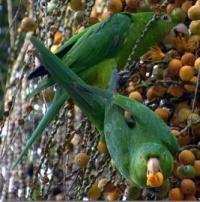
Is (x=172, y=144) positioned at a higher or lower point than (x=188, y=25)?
lower

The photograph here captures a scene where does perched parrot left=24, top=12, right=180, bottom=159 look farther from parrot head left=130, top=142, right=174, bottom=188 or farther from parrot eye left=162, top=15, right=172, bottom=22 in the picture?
parrot head left=130, top=142, right=174, bottom=188

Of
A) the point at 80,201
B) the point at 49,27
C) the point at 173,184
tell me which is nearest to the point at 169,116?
the point at 173,184

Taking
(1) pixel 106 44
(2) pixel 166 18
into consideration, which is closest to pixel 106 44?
(1) pixel 106 44

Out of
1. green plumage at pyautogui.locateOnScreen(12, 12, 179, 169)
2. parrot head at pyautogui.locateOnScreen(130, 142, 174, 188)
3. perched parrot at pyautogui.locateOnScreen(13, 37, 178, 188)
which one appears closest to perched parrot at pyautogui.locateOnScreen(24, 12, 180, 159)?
green plumage at pyautogui.locateOnScreen(12, 12, 179, 169)

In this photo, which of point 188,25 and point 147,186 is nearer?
point 147,186

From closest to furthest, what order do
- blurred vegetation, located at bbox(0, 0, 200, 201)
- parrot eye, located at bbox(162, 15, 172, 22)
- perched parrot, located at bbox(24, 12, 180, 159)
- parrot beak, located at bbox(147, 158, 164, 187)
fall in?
1. parrot beak, located at bbox(147, 158, 164, 187)
2. blurred vegetation, located at bbox(0, 0, 200, 201)
3. parrot eye, located at bbox(162, 15, 172, 22)
4. perched parrot, located at bbox(24, 12, 180, 159)

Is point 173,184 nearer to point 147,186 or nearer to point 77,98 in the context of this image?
point 147,186

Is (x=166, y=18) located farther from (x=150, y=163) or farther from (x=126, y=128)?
(x=150, y=163)

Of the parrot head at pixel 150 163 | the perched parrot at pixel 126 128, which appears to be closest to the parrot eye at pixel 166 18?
the perched parrot at pixel 126 128
